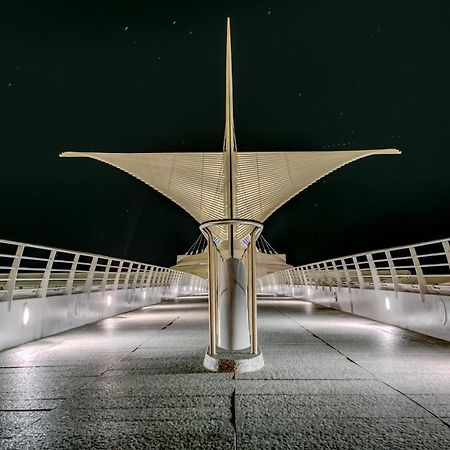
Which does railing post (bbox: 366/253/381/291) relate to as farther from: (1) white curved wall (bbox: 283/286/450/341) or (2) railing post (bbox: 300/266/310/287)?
(2) railing post (bbox: 300/266/310/287)

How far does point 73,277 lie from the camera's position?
29.2 ft

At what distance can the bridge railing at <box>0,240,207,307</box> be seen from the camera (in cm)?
667

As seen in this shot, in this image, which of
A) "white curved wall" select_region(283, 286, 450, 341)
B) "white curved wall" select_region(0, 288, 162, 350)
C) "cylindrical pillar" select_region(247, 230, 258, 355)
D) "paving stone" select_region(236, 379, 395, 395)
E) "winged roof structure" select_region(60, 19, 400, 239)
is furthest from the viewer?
"winged roof structure" select_region(60, 19, 400, 239)

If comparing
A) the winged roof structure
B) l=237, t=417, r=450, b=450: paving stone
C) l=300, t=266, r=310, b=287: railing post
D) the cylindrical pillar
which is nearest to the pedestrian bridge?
l=237, t=417, r=450, b=450: paving stone

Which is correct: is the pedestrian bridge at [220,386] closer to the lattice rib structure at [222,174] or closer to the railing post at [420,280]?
the railing post at [420,280]

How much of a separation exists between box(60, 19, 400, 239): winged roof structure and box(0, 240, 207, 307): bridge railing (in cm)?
488

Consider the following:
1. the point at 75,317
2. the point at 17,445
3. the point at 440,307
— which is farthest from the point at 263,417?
the point at 75,317

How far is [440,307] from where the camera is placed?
6.52m

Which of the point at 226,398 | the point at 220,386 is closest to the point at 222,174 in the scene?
the point at 220,386

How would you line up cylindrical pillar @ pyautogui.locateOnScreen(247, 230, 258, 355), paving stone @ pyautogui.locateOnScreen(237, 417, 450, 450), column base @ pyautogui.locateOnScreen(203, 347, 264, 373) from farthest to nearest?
1. cylindrical pillar @ pyautogui.locateOnScreen(247, 230, 258, 355)
2. column base @ pyautogui.locateOnScreen(203, 347, 264, 373)
3. paving stone @ pyautogui.locateOnScreen(237, 417, 450, 450)

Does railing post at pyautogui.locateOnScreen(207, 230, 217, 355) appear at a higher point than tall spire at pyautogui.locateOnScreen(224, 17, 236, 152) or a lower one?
lower

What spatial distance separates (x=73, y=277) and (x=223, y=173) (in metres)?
17.5

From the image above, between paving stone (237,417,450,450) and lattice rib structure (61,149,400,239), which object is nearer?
paving stone (237,417,450,450)

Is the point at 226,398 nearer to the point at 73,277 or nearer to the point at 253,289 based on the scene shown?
the point at 253,289
